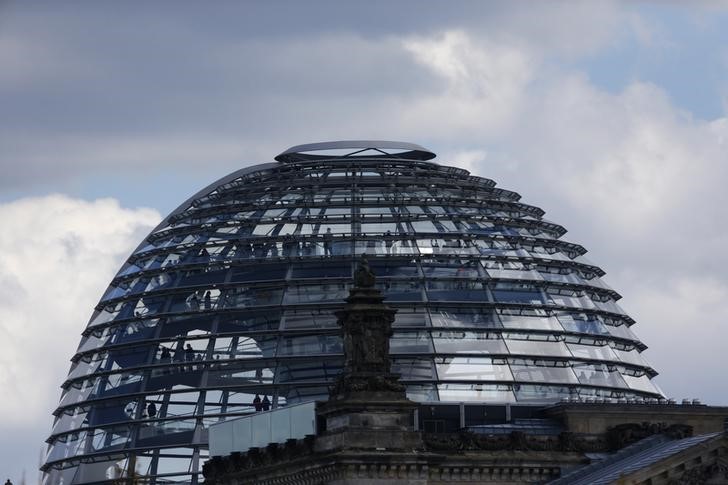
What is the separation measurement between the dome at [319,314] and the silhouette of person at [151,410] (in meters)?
0.13

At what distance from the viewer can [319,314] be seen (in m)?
91.3

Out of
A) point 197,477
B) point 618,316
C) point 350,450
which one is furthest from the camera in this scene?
point 618,316

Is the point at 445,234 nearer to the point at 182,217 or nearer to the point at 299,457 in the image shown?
the point at 182,217

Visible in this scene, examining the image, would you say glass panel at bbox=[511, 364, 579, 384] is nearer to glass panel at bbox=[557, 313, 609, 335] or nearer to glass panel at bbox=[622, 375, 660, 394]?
glass panel at bbox=[557, 313, 609, 335]

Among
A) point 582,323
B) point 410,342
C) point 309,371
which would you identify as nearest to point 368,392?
point 410,342

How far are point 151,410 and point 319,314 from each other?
681 centimetres

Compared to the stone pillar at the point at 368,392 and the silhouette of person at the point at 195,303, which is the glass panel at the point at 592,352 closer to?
the silhouette of person at the point at 195,303

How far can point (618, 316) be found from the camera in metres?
95.2

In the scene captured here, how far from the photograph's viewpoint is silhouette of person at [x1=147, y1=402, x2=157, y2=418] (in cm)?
9256

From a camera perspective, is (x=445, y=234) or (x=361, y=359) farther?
(x=445, y=234)

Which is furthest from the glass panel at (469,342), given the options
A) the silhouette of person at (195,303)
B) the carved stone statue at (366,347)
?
the carved stone statue at (366,347)

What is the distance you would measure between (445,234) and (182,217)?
38.3 ft

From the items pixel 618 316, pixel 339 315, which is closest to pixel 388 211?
pixel 618 316

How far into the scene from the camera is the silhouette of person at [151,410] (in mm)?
92562
